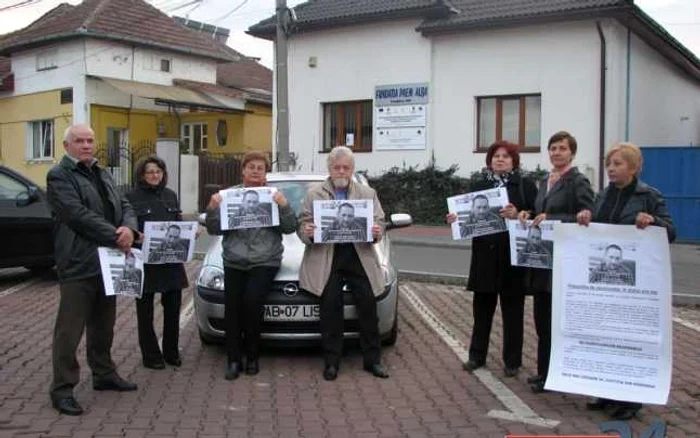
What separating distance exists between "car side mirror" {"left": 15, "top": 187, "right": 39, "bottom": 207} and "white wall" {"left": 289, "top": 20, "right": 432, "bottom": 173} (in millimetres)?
11371

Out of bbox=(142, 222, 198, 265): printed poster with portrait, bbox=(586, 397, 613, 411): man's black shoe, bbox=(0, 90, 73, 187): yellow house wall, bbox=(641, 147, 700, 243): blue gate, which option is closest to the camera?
bbox=(586, 397, 613, 411): man's black shoe

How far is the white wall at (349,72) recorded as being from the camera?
1972cm

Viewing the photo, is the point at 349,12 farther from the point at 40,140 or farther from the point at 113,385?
the point at 113,385

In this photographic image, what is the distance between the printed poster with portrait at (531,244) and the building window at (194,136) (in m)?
24.1

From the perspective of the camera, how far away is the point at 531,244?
213 inches

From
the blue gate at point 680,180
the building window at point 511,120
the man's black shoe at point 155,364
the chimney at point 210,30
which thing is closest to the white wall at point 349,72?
the building window at point 511,120

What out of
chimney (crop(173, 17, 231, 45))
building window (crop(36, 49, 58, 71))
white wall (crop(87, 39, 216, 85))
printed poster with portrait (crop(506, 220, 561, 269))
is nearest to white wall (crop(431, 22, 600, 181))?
white wall (crop(87, 39, 216, 85))

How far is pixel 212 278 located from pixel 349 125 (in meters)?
15.1

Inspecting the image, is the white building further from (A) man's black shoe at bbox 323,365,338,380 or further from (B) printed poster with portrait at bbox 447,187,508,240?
(A) man's black shoe at bbox 323,365,338,380

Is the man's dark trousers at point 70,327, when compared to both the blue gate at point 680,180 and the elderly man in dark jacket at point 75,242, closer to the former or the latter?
the elderly man in dark jacket at point 75,242

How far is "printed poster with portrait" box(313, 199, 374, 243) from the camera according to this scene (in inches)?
226

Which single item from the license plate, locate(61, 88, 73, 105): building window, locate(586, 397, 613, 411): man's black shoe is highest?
locate(61, 88, 73, 105): building window

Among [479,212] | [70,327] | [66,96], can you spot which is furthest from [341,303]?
[66,96]

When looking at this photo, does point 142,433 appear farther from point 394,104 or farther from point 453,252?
point 394,104
